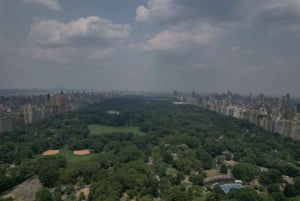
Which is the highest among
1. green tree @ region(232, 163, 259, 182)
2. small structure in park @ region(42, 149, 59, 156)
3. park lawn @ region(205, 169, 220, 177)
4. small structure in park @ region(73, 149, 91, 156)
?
green tree @ region(232, 163, 259, 182)

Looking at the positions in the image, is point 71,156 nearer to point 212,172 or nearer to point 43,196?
point 43,196

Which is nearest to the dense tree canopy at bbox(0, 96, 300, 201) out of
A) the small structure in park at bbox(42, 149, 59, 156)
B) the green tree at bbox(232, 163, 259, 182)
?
Result: the green tree at bbox(232, 163, 259, 182)

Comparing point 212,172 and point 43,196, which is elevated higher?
point 43,196

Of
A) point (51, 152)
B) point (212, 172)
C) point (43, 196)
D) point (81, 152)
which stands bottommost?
point (51, 152)

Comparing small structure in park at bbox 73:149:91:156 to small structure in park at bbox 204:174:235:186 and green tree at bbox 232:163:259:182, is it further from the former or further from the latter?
green tree at bbox 232:163:259:182

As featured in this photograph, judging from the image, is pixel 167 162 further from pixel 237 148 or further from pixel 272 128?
pixel 272 128

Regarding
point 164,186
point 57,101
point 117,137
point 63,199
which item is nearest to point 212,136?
point 117,137

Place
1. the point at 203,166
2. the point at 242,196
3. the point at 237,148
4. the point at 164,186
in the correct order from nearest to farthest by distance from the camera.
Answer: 1. the point at 242,196
2. the point at 164,186
3. the point at 203,166
4. the point at 237,148

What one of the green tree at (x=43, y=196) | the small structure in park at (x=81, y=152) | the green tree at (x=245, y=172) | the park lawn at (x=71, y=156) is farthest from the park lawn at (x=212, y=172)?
the small structure in park at (x=81, y=152)

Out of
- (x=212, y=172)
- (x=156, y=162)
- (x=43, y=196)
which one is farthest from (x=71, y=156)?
(x=212, y=172)

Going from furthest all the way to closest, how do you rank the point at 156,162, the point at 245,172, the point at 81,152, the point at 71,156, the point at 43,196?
the point at 81,152 < the point at 71,156 < the point at 156,162 < the point at 245,172 < the point at 43,196

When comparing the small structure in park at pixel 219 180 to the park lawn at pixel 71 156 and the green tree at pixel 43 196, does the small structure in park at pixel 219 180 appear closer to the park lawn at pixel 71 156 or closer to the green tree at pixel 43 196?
the green tree at pixel 43 196
